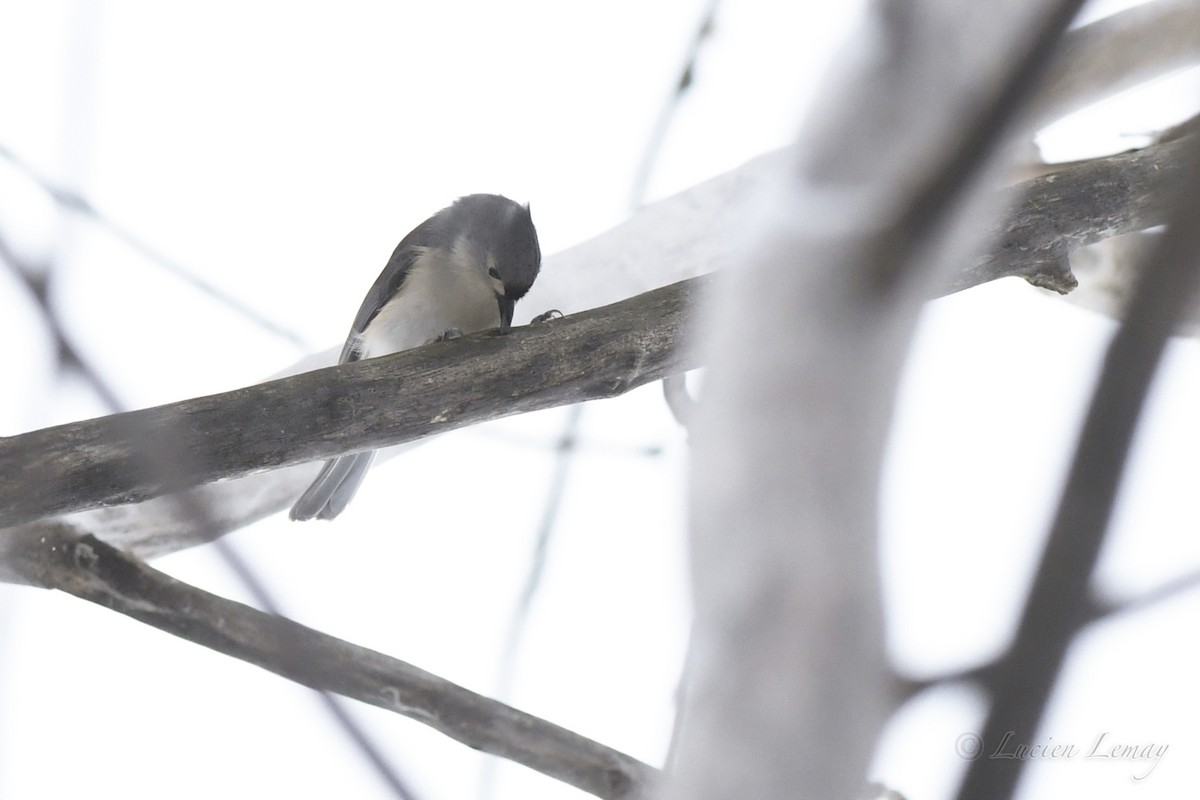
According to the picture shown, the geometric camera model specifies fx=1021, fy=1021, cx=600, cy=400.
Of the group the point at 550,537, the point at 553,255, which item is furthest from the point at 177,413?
the point at 553,255

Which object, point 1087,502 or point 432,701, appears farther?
point 432,701

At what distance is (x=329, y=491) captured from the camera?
2.80 m

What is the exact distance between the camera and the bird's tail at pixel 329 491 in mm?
2789

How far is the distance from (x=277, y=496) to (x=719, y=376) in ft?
9.33

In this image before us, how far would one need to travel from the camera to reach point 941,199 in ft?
1.50

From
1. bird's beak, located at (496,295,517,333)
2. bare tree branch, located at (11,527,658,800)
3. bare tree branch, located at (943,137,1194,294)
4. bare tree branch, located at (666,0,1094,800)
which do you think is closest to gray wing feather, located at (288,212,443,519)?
bird's beak, located at (496,295,517,333)

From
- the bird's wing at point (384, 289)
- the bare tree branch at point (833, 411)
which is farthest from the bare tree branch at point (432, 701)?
the bare tree branch at point (833, 411)

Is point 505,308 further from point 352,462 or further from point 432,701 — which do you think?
point 432,701

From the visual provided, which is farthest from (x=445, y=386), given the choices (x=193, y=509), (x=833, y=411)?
(x=833, y=411)

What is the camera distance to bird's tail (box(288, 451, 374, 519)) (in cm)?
279

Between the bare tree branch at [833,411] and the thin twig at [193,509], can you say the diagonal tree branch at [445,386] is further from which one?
the bare tree branch at [833,411]

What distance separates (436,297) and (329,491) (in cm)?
61

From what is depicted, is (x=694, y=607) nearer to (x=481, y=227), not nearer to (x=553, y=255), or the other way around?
(x=481, y=227)

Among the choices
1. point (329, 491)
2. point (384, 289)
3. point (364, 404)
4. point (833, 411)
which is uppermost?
point (384, 289)
